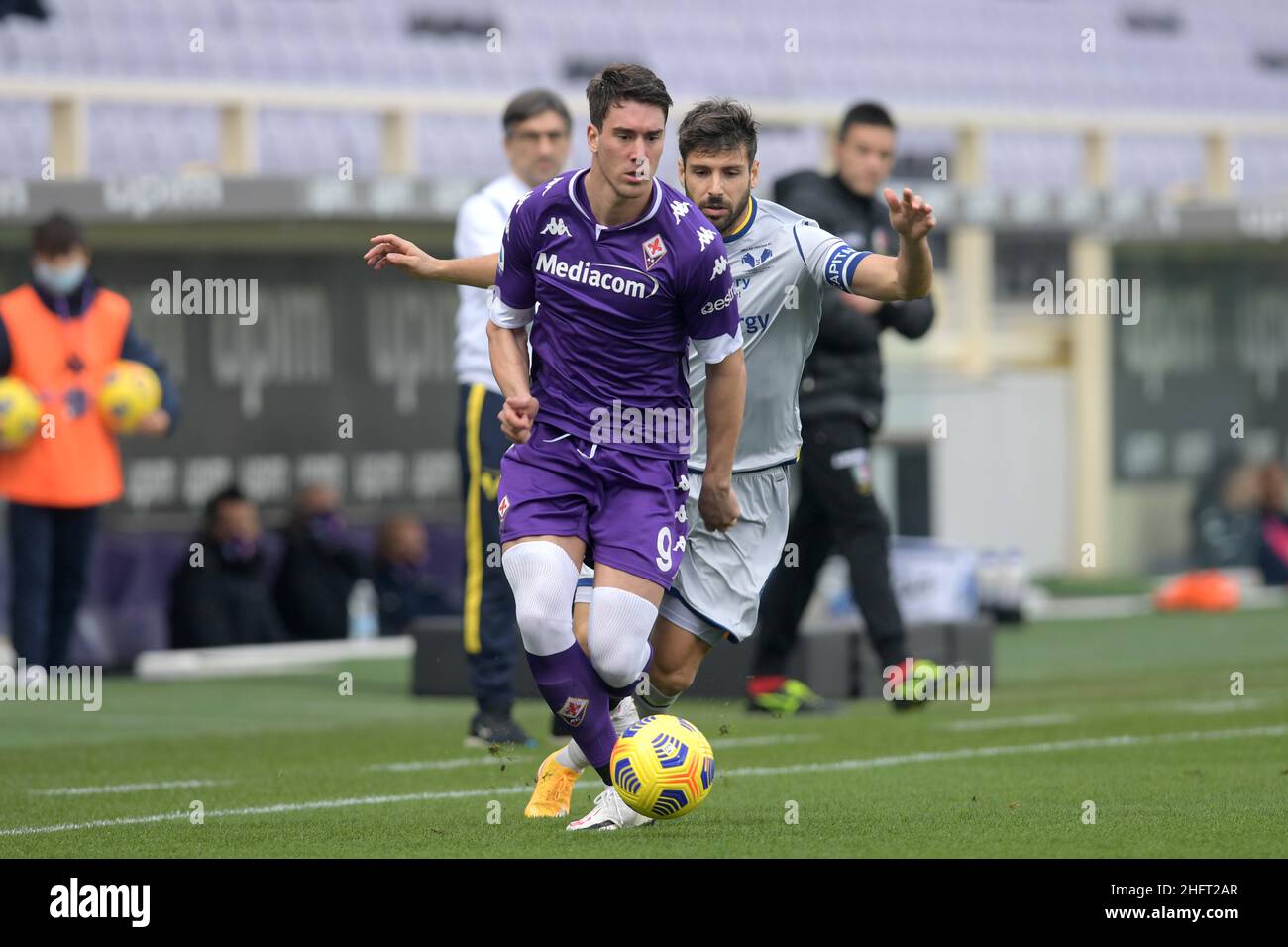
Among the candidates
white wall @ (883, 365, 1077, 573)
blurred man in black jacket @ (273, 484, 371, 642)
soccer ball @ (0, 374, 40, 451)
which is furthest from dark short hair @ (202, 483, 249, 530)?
white wall @ (883, 365, 1077, 573)

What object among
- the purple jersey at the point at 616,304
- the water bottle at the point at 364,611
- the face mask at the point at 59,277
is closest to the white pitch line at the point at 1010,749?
the purple jersey at the point at 616,304

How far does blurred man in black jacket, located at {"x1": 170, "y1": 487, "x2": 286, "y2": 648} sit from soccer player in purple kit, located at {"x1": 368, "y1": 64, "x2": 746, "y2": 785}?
25.6 feet

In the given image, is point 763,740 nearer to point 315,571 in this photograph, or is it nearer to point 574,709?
point 574,709

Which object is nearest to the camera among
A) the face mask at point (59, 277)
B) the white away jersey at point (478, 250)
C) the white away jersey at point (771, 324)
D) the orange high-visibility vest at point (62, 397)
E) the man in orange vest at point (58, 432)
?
the white away jersey at point (771, 324)

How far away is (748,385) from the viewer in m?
6.91

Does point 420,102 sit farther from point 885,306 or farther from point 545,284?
point 545,284

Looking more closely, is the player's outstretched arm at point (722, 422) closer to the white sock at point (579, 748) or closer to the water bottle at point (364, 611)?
the white sock at point (579, 748)

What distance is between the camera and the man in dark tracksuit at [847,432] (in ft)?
32.1

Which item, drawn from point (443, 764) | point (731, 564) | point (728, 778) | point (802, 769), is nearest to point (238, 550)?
point (443, 764)

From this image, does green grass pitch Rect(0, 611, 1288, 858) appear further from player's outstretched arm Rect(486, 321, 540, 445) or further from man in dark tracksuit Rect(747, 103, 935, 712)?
player's outstretched arm Rect(486, 321, 540, 445)

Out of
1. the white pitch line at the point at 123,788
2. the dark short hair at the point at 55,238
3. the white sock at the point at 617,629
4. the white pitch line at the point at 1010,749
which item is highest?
the dark short hair at the point at 55,238

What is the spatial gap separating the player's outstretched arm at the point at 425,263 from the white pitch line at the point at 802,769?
5.09 feet

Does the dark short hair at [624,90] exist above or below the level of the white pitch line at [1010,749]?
above

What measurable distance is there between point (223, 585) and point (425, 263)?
8117 mm
